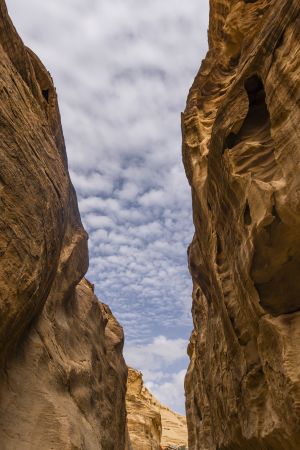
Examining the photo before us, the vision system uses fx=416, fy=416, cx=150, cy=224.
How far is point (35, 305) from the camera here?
444 inches

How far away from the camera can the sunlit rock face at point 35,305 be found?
980cm

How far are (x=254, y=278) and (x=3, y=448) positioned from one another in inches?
267

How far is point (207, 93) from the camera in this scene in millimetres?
17562

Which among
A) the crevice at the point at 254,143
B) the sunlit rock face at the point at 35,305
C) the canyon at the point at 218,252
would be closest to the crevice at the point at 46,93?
the canyon at the point at 218,252

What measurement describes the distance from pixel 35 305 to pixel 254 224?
6174 millimetres

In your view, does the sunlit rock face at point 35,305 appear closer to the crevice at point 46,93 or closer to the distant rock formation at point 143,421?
the crevice at point 46,93

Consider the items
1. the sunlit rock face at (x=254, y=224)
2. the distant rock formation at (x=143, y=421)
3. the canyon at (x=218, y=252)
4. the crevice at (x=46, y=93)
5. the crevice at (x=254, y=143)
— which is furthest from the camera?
the distant rock formation at (x=143, y=421)

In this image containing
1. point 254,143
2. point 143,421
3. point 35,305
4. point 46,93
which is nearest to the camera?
point 254,143

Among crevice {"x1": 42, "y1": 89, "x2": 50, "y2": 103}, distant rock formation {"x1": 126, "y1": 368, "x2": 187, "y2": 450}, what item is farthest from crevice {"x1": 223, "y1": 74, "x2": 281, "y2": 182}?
distant rock formation {"x1": 126, "y1": 368, "x2": 187, "y2": 450}

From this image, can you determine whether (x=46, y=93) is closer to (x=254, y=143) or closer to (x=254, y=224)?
(x=254, y=143)

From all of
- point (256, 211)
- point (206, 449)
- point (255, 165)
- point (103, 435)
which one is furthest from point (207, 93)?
point (206, 449)

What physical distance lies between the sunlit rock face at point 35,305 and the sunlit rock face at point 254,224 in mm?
4803

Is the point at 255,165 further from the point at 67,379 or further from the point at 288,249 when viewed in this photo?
the point at 67,379

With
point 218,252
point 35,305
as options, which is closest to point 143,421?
point 218,252
